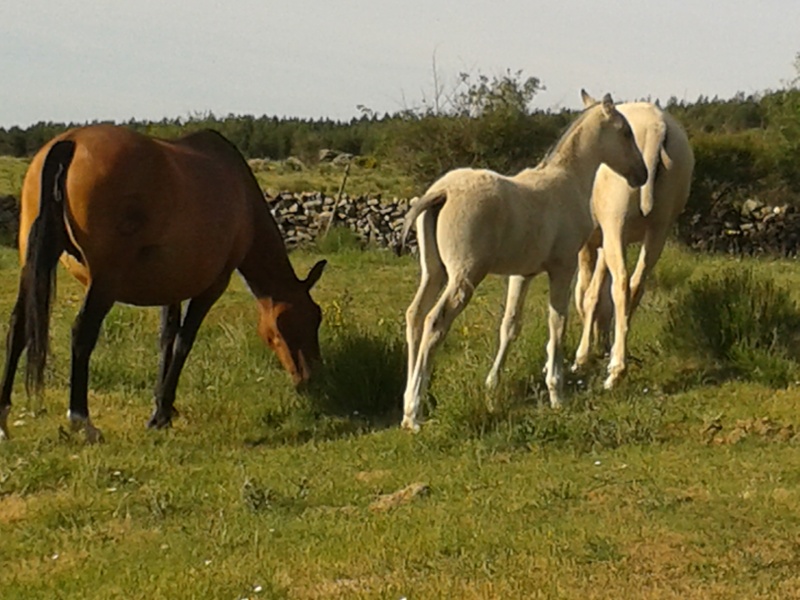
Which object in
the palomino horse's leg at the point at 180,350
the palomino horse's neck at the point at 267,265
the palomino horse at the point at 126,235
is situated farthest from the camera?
the palomino horse's neck at the point at 267,265

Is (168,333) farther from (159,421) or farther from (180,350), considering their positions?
(159,421)

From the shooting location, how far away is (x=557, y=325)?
768cm

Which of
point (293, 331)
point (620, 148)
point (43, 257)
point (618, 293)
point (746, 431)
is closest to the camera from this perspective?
point (746, 431)

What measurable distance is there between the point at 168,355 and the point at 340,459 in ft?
7.71

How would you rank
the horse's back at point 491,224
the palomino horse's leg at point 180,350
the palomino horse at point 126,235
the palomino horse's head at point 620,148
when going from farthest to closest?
the palomino horse's head at point 620,148, the palomino horse's leg at point 180,350, the horse's back at point 491,224, the palomino horse at point 126,235

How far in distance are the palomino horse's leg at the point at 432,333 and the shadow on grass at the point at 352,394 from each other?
0.56 m

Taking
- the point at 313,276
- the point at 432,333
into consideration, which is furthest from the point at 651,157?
the point at 313,276

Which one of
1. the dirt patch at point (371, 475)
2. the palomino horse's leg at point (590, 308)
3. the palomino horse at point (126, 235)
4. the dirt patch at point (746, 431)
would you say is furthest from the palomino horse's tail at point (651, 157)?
the dirt patch at point (371, 475)

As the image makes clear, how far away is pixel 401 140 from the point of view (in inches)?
1029

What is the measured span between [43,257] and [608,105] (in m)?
4.19

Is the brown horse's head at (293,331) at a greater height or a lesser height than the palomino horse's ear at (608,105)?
lesser

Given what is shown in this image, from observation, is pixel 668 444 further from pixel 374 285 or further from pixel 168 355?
pixel 374 285

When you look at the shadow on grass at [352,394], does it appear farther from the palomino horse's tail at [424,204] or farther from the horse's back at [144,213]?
the palomino horse's tail at [424,204]

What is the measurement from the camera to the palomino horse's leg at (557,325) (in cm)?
768
